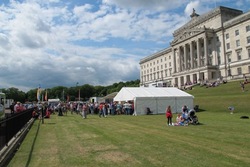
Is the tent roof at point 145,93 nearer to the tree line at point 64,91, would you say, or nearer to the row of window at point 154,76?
the row of window at point 154,76

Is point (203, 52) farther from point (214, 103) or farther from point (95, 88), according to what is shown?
point (95, 88)

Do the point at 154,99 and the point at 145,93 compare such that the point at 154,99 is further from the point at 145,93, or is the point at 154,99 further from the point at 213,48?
the point at 213,48

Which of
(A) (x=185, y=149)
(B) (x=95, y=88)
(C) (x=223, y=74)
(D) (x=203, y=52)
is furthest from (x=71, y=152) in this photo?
(B) (x=95, y=88)

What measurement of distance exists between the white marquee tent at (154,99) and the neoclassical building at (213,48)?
3264 cm

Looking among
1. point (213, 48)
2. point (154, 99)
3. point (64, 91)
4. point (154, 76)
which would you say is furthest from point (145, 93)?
point (64, 91)

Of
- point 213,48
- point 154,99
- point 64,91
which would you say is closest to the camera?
point 154,99

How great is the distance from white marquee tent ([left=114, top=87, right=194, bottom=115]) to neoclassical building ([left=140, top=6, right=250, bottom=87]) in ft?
107

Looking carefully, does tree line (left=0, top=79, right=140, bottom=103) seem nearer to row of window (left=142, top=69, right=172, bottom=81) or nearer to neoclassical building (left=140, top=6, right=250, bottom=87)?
row of window (left=142, top=69, right=172, bottom=81)

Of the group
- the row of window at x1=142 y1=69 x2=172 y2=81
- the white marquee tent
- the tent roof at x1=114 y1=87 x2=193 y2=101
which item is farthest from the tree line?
the white marquee tent

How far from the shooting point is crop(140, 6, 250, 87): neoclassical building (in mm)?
75125

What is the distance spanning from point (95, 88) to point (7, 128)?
152m

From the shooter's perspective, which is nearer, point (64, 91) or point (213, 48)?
point (213, 48)

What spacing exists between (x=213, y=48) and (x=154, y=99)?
60.1 meters

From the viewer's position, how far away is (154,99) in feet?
110
